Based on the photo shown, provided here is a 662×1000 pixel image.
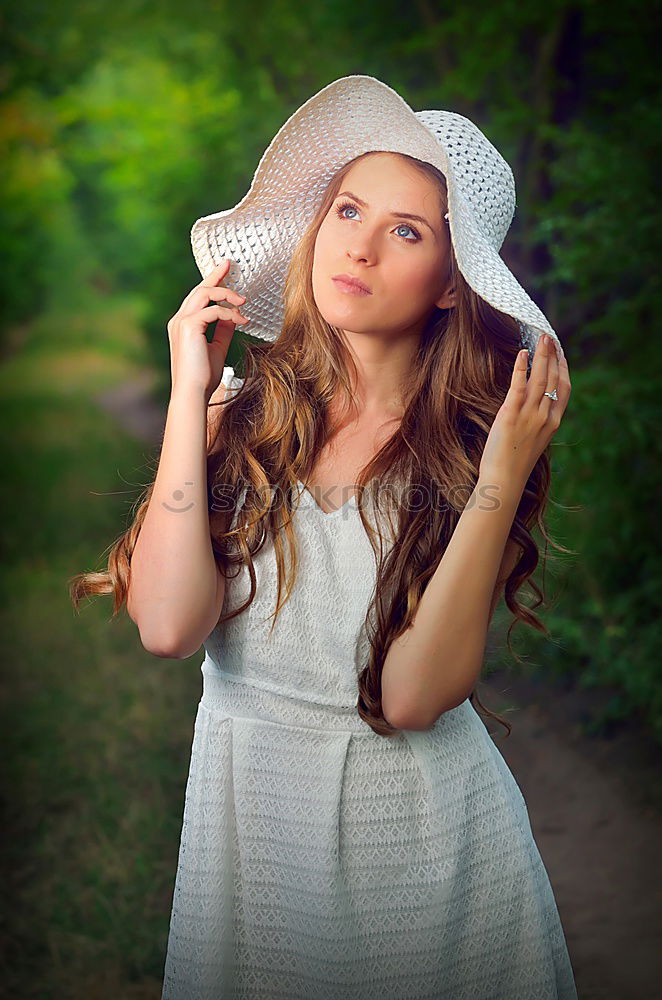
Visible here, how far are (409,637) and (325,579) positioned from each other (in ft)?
0.57

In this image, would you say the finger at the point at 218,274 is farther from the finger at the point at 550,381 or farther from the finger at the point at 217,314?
the finger at the point at 550,381

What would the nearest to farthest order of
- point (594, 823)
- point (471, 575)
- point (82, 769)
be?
point (471, 575) → point (594, 823) → point (82, 769)

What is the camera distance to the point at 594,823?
4.01m

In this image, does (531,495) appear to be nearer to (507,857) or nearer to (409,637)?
(409,637)

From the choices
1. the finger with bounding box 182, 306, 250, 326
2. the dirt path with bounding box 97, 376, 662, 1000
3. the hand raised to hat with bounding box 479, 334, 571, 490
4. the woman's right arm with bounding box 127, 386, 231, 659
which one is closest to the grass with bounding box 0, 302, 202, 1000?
the woman's right arm with bounding box 127, 386, 231, 659

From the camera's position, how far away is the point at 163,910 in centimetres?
339

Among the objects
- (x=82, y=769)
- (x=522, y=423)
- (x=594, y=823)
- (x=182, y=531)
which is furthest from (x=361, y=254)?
(x=82, y=769)

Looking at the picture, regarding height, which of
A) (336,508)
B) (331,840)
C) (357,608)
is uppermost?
(336,508)

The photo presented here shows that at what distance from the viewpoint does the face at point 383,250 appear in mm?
1587

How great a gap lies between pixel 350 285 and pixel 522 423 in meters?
0.32

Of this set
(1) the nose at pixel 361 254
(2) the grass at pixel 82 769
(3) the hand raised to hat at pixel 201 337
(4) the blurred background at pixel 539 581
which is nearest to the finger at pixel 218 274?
(3) the hand raised to hat at pixel 201 337

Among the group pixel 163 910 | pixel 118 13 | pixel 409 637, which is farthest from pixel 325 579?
pixel 118 13

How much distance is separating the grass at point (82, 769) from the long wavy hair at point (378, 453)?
183mm

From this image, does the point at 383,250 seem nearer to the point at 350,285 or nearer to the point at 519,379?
the point at 350,285
